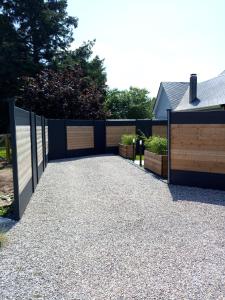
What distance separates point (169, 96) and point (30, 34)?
1296 cm

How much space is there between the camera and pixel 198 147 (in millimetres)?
8016

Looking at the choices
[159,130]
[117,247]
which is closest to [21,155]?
[117,247]

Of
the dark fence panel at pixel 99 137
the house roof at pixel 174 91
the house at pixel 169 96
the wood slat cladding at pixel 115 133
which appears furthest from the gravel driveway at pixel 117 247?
the house at pixel 169 96

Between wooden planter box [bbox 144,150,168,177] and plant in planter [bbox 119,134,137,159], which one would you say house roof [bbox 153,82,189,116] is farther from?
wooden planter box [bbox 144,150,168,177]

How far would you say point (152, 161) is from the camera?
10.6 m

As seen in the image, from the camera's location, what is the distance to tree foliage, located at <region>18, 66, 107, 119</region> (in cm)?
1866

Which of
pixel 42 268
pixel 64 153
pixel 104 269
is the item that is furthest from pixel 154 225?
pixel 64 153

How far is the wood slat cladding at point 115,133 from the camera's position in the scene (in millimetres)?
17297

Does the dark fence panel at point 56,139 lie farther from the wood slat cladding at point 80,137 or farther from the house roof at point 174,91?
the house roof at point 174,91

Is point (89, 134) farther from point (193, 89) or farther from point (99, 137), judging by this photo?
point (193, 89)

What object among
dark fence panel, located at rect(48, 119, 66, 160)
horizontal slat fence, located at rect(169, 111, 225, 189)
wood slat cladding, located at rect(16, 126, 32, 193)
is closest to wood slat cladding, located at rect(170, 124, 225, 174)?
horizontal slat fence, located at rect(169, 111, 225, 189)

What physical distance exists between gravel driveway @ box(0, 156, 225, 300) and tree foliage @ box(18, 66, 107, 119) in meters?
11.8

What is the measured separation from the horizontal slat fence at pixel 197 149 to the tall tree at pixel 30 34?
19347 millimetres

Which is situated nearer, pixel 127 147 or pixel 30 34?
pixel 127 147
